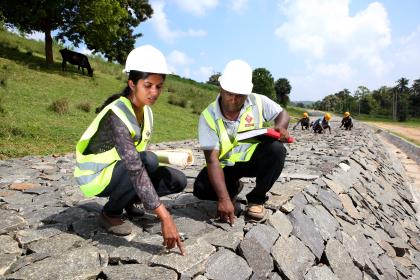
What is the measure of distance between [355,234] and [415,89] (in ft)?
287

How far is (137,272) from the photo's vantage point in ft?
8.39

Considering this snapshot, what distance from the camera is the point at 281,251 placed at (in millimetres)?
3443

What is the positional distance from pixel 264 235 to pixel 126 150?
4.91ft

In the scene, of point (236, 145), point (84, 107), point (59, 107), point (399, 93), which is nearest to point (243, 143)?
point (236, 145)

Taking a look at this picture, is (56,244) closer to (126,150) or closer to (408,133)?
(126,150)

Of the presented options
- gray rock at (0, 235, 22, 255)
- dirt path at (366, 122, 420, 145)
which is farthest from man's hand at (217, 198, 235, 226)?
dirt path at (366, 122, 420, 145)

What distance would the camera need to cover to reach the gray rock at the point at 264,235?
329 cm

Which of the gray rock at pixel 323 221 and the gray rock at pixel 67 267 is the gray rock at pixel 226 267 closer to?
the gray rock at pixel 67 267

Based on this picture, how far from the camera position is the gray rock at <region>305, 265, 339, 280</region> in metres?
3.44

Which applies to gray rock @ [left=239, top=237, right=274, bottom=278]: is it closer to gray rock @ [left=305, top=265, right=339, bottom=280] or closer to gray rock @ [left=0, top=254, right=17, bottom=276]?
gray rock @ [left=305, top=265, right=339, bottom=280]

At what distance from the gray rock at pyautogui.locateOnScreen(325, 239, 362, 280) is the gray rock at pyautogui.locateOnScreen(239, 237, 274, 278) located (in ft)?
3.12

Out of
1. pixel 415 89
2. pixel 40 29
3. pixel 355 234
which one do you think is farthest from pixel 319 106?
pixel 355 234

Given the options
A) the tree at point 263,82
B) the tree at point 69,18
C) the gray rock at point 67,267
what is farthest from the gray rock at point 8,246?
the tree at point 263,82

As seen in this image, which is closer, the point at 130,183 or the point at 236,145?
the point at 130,183
